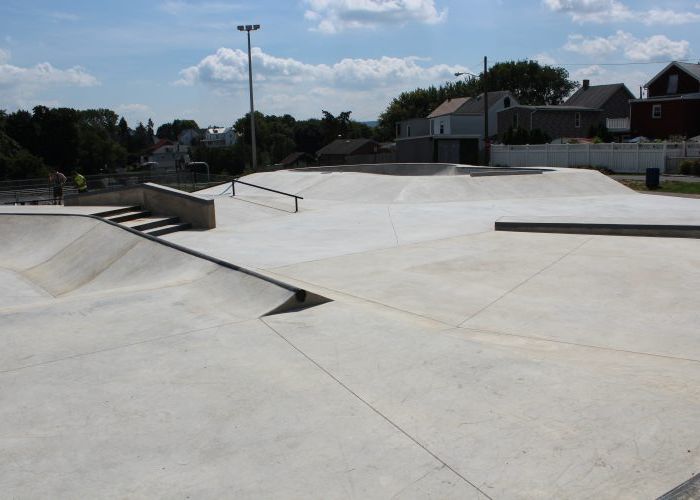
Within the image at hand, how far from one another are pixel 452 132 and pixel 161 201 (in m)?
47.1

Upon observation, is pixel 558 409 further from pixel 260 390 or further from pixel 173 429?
pixel 173 429

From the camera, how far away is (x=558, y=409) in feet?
14.0

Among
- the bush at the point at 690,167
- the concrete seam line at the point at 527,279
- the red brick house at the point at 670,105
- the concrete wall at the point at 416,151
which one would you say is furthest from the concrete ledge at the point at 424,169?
the red brick house at the point at 670,105

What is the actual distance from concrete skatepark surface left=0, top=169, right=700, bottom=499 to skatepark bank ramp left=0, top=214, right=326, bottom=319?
8 centimetres

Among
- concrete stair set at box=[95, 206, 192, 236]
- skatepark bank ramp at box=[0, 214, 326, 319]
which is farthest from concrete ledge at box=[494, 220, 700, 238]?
concrete stair set at box=[95, 206, 192, 236]

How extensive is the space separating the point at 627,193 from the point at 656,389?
71.7 ft

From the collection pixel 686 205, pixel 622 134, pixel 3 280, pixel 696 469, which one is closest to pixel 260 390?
pixel 696 469

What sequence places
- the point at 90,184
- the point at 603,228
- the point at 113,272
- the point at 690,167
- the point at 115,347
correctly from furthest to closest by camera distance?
the point at 690,167
the point at 90,184
the point at 603,228
the point at 113,272
the point at 115,347

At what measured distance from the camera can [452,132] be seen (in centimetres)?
6059

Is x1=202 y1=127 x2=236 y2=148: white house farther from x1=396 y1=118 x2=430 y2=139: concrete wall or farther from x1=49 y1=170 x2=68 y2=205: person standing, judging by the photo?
x1=49 y1=170 x2=68 y2=205: person standing

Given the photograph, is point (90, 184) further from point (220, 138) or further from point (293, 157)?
point (220, 138)

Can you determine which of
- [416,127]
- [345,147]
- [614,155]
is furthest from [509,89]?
[614,155]

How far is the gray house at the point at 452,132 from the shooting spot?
57781 mm

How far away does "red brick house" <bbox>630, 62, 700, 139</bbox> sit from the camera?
49.9m
